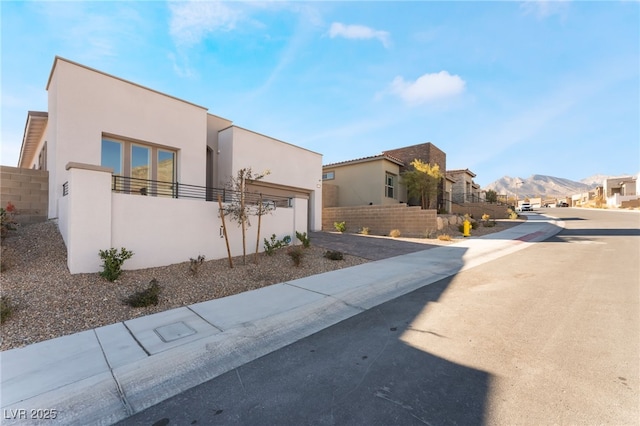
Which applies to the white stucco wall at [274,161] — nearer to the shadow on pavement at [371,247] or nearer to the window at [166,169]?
the window at [166,169]

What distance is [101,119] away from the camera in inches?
379

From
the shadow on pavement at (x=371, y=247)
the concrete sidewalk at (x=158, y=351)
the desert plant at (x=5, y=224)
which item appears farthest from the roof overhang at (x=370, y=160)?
the desert plant at (x=5, y=224)

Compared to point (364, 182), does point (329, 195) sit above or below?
below

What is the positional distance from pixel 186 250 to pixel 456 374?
296 inches

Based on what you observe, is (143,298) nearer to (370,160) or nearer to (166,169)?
(166,169)

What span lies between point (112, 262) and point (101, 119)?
19.0ft

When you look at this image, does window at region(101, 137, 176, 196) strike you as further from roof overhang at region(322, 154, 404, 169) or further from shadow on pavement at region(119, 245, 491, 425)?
Answer: roof overhang at region(322, 154, 404, 169)

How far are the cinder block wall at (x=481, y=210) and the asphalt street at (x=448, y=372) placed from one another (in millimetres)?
24957

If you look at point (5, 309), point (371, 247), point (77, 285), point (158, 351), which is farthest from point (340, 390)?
point (371, 247)

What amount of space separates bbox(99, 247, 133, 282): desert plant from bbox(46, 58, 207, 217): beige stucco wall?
382cm

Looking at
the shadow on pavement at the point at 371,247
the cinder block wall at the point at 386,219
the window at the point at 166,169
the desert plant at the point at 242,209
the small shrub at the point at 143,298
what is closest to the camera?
the small shrub at the point at 143,298

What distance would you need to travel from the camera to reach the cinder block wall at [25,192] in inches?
360

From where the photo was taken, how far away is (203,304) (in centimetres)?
586

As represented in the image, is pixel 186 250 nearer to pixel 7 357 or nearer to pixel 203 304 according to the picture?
pixel 203 304
